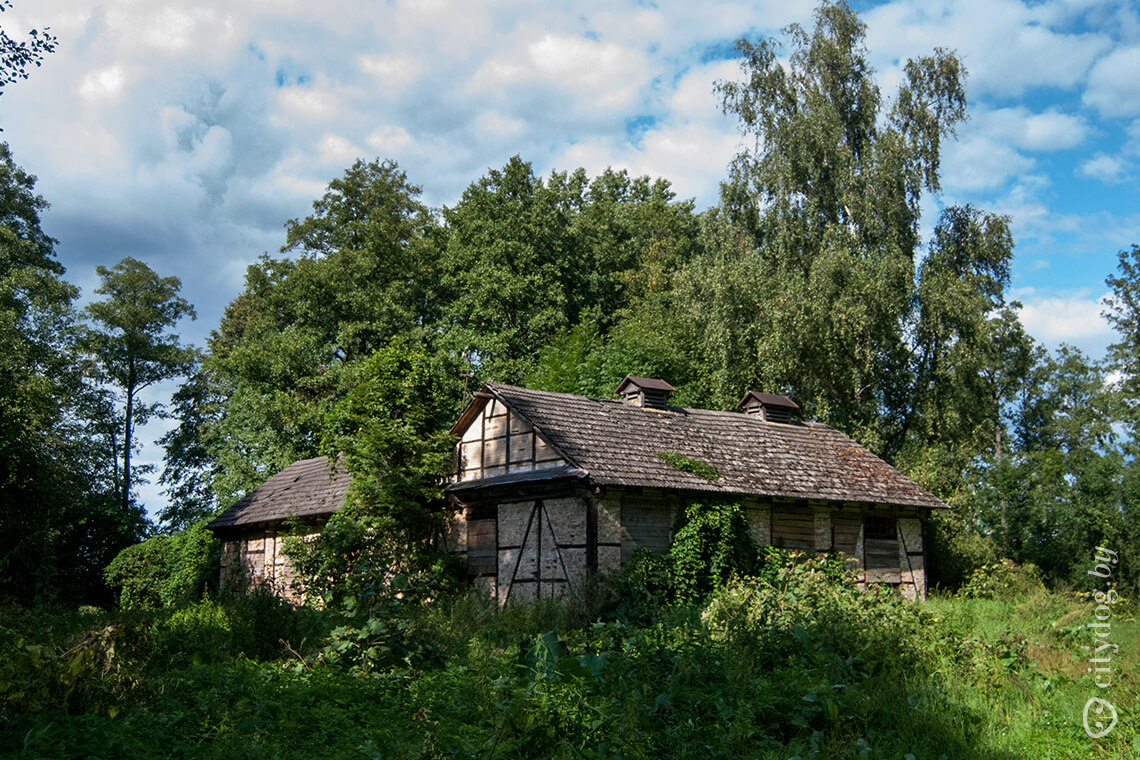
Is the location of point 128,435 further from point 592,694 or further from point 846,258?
point 592,694

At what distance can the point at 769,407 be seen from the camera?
78.3 ft

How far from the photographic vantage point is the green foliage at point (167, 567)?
Answer: 2622 centimetres

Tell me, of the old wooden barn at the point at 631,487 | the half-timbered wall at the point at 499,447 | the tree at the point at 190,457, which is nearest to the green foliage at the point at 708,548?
the old wooden barn at the point at 631,487

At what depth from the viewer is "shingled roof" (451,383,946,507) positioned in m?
17.7

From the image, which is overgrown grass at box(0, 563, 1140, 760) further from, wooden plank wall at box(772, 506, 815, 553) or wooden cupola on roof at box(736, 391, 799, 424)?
wooden cupola on roof at box(736, 391, 799, 424)

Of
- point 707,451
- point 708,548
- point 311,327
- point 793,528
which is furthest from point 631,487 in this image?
point 311,327

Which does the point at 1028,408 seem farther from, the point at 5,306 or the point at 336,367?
the point at 5,306

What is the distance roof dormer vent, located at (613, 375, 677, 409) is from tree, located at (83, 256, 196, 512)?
71.3 feet

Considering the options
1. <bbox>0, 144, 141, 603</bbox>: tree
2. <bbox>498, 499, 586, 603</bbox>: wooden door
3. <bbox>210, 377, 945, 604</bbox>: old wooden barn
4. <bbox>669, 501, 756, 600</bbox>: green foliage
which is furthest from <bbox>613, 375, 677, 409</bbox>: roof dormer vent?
<bbox>0, 144, 141, 603</bbox>: tree

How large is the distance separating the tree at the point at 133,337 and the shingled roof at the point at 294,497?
30.7 feet

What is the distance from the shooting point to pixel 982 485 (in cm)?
2461

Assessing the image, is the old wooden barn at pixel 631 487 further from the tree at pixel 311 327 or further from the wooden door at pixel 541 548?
the tree at pixel 311 327

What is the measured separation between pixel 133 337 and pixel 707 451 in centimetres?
2522

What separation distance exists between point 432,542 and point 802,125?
17.8 meters
